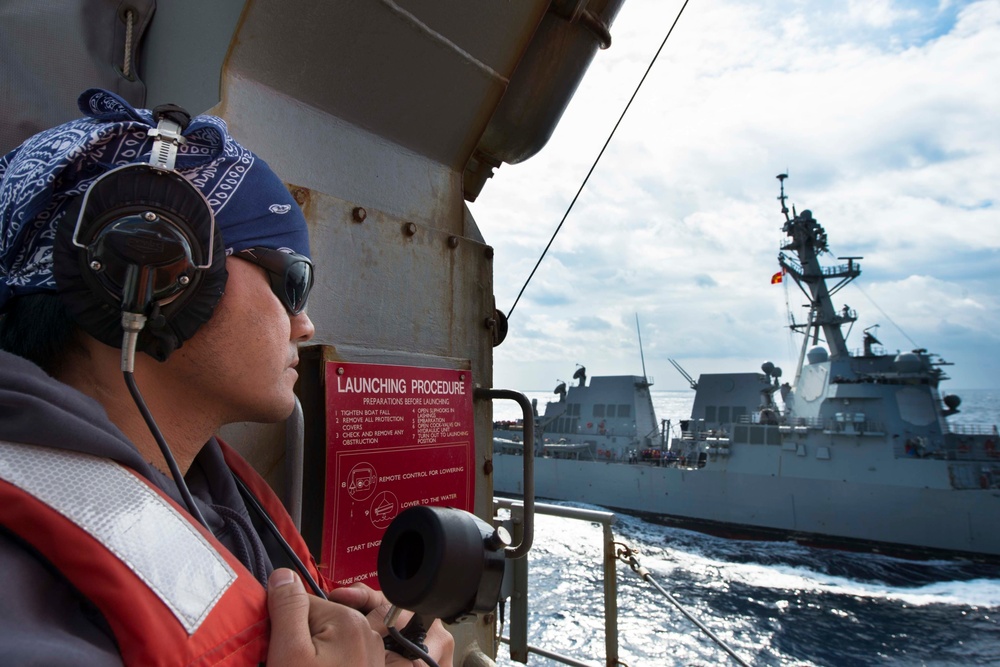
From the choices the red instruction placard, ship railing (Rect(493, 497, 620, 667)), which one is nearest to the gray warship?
ship railing (Rect(493, 497, 620, 667))

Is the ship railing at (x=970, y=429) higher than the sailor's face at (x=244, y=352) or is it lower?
lower

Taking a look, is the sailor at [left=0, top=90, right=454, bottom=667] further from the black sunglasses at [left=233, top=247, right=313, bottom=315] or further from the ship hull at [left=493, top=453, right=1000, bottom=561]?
the ship hull at [left=493, top=453, right=1000, bottom=561]

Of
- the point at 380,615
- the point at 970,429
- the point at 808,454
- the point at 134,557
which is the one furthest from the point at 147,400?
the point at 970,429

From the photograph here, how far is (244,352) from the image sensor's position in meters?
0.89

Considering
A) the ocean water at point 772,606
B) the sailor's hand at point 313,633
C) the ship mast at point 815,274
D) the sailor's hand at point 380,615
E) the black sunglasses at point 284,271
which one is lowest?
the ocean water at point 772,606

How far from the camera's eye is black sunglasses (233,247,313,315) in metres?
0.93

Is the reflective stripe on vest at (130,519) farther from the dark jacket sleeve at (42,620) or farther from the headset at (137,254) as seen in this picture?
the headset at (137,254)

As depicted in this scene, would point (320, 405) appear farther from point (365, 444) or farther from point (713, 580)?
point (713, 580)

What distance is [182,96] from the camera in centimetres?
158

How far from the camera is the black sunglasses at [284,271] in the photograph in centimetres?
93

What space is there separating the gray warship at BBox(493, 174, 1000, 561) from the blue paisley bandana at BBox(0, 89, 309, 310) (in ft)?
65.3

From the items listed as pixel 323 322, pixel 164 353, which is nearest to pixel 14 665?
pixel 164 353

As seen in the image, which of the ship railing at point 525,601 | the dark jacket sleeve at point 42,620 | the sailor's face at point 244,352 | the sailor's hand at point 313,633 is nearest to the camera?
the dark jacket sleeve at point 42,620

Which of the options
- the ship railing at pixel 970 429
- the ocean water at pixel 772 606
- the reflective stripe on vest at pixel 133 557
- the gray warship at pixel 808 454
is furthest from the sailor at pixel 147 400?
the ship railing at pixel 970 429
